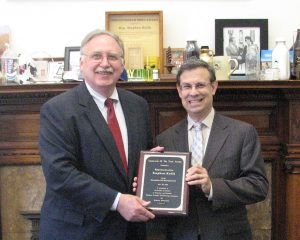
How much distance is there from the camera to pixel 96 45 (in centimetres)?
176

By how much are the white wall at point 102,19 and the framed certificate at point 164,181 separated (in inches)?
45.0

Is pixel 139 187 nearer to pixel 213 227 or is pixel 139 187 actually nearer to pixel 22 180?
pixel 213 227

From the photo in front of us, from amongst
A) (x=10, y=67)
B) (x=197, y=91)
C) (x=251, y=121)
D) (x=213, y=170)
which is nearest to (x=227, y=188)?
(x=213, y=170)

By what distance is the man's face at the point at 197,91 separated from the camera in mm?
1864

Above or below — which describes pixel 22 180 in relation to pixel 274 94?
below

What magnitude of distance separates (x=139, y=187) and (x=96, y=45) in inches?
23.7

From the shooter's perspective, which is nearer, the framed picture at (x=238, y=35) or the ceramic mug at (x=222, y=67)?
the ceramic mug at (x=222, y=67)

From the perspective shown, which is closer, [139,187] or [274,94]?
[139,187]

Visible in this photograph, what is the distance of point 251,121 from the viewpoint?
2.58 metres

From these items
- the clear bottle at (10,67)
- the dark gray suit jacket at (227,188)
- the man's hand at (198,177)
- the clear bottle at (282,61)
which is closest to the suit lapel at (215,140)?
the dark gray suit jacket at (227,188)

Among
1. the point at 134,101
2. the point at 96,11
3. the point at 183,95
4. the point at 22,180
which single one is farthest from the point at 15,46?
the point at 183,95

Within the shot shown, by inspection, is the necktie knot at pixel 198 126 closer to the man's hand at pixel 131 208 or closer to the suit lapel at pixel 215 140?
the suit lapel at pixel 215 140

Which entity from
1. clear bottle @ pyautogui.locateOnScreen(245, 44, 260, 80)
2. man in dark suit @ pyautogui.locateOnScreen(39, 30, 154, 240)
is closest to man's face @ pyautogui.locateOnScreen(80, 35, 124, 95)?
man in dark suit @ pyautogui.locateOnScreen(39, 30, 154, 240)

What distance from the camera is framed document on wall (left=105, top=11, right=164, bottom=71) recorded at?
2674 millimetres
